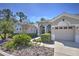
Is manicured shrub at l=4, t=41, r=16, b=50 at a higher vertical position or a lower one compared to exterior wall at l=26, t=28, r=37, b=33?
lower

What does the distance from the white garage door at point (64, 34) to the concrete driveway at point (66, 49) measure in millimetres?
115

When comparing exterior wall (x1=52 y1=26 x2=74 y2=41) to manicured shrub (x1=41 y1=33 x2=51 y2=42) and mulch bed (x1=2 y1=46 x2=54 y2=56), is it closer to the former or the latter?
manicured shrub (x1=41 y1=33 x2=51 y2=42)

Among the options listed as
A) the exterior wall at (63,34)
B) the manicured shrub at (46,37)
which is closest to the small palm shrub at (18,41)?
the manicured shrub at (46,37)

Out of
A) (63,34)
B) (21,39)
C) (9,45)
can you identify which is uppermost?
(63,34)

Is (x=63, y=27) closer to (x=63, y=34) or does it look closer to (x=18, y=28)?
(x=63, y=34)

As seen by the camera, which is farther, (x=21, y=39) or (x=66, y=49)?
(x=21, y=39)

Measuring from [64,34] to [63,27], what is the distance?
17 centimetres

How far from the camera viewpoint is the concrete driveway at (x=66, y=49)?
7184 mm

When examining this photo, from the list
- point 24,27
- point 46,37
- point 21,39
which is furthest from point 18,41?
point 46,37

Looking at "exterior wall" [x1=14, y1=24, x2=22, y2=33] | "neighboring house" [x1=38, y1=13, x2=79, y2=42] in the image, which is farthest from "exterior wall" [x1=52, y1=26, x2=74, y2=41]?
"exterior wall" [x1=14, y1=24, x2=22, y2=33]

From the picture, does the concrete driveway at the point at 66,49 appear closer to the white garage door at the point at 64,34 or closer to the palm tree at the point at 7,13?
the white garage door at the point at 64,34

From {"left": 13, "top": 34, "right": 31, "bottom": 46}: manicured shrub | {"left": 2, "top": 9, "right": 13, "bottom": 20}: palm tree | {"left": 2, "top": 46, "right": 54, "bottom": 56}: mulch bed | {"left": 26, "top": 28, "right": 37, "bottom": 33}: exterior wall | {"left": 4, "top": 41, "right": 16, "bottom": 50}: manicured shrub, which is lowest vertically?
{"left": 2, "top": 46, "right": 54, "bottom": 56}: mulch bed

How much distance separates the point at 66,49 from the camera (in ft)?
23.7

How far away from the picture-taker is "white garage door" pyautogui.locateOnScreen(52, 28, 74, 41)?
7.32m
